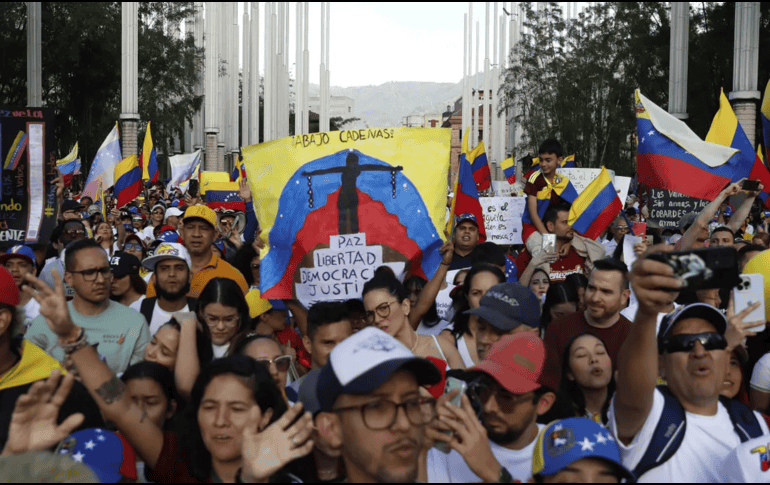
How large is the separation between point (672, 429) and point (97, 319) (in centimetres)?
314

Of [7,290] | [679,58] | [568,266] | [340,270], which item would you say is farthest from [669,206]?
[679,58]

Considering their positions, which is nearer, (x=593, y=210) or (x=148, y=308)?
(x=148, y=308)

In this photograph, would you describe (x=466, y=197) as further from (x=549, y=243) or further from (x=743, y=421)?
(x=743, y=421)

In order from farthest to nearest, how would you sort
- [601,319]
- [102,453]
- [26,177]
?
1. [26,177]
2. [601,319]
3. [102,453]

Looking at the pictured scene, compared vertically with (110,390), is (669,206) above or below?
above

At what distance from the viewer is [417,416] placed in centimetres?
278

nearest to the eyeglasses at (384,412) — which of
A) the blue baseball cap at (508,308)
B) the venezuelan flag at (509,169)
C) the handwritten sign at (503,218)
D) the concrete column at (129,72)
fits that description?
the blue baseball cap at (508,308)

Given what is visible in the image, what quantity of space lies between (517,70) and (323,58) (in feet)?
68.0

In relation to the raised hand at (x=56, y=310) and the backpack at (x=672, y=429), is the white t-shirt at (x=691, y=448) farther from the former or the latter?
the raised hand at (x=56, y=310)

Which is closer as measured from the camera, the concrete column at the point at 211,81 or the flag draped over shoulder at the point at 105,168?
the flag draped over shoulder at the point at 105,168

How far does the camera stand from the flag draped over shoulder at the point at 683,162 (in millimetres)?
8086

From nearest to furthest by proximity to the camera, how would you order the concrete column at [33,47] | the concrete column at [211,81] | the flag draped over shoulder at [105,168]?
the flag draped over shoulder at [105,168], the concrete column at [33,47], the concrete column at [211,81]

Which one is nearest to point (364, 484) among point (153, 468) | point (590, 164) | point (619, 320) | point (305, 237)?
point (153, 468)

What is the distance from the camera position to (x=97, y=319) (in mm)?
5129
